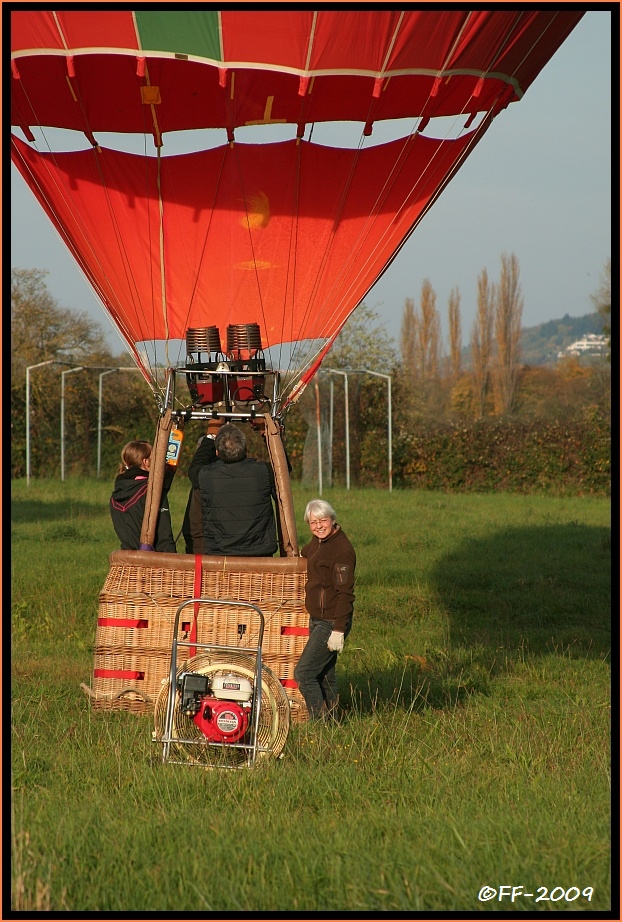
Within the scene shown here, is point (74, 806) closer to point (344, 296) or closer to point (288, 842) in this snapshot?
point (288, 842)

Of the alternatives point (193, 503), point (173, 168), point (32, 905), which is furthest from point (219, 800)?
point (173, 168)

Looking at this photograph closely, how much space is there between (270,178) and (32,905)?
216 inches

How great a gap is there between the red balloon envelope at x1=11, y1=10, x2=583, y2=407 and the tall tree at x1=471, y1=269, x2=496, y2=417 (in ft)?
174

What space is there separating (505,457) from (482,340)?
39.4 metres

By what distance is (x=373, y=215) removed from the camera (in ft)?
24.1

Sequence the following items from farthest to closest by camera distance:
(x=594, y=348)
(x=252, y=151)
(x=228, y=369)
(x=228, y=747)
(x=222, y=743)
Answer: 1. (x=594, y=348)
2. (x=252, y=151)
3. (x=228, y=369)
4. (x=228, y=747)
5. (x=222, y=743)

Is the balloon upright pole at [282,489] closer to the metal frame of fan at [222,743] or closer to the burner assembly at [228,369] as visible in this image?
the burner assembly at [228,369]

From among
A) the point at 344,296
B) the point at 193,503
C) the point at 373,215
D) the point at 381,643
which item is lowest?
the point at 381,643

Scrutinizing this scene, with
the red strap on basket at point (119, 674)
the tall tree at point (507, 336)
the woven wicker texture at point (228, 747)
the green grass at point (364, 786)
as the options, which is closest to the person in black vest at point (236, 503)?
the red strap on basket at point (119, 674)

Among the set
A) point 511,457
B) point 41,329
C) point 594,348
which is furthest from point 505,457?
point 594,348

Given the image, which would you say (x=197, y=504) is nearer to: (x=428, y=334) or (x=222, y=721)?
(x=222, y=721)

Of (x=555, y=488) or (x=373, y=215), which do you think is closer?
(x=373, y=215)

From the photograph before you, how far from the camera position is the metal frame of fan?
4719 millimetres

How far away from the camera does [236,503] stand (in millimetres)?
5859
